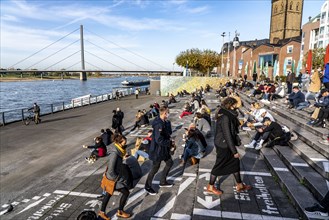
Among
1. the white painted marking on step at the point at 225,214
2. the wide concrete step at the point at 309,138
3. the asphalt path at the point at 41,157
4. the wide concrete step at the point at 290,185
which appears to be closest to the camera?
the white painted marking on step at the point at 225,214

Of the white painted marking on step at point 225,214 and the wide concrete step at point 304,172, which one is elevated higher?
the wide concrete step at point 304,172

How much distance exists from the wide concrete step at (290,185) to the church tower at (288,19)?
77330mm

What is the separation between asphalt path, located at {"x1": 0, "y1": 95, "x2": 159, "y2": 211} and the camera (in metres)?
6.83

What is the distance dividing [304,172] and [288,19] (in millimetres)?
82898

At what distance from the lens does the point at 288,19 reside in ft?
242

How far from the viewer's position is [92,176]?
23.2ft

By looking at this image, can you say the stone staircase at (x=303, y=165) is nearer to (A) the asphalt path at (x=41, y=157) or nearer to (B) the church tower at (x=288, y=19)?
(A) the asphalt path at (x=41, y=157)

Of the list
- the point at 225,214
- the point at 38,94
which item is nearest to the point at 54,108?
the point at 225,214

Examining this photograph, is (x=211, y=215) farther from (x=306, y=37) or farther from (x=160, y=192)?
(x=306, y=37)

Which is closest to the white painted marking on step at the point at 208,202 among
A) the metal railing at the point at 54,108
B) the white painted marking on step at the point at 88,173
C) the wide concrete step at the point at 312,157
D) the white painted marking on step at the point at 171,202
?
the white painted marking on step at the point at 171,202

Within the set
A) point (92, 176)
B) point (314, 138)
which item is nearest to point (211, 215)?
point (92, 176)

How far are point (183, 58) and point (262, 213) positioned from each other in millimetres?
45443

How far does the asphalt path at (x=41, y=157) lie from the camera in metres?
6.83

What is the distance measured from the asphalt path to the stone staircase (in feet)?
17.5
